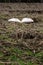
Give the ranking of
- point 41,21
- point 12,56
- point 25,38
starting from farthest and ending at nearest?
1. point 41,21
2. point 25,38
3. point 12,56

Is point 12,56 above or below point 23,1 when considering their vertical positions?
above

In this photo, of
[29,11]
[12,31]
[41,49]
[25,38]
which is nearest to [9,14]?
[29,11]

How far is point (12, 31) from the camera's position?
455cm

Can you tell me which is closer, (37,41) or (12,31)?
(37,41)

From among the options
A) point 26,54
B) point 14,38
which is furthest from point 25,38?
point 26,54

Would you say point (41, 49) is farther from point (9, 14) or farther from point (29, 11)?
point (29, 11)

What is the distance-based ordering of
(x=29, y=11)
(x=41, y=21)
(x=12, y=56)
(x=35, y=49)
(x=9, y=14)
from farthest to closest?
(x=29, y=11), (x=9, y=14), (x=41, y=21), (x=35, y=49), (x=12, y=56)

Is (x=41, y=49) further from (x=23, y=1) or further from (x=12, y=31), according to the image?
(x=23, y=1)

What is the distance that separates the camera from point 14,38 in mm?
4105

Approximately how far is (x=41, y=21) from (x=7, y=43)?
2.32 m

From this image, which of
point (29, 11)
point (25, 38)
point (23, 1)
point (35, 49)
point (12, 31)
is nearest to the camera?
point (35, 49)

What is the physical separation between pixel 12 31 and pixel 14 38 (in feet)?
1.53

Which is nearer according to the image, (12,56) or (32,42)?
(12,56)

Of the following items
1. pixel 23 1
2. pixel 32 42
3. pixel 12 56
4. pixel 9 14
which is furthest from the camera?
pixel 23 1
